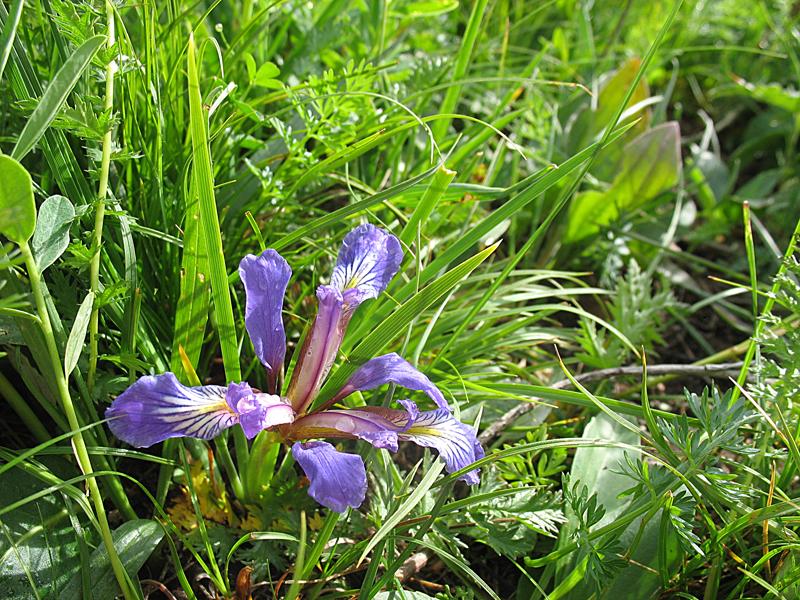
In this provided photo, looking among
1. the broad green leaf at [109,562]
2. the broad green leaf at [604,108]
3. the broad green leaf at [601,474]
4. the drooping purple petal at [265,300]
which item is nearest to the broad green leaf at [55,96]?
the drooping purple petal at [265,300]

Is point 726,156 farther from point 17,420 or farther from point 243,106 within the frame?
point 17,420

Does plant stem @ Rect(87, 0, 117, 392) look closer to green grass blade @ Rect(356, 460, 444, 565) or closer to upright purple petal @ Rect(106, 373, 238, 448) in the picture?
upright purple petal @ Rect(106, 373, 238, 448)

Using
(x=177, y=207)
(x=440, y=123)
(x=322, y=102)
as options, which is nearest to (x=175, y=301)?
(x=177, y=207)

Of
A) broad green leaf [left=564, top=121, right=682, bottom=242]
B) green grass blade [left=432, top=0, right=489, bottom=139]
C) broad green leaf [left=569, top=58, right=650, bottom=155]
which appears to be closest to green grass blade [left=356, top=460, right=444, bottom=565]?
green grass blade [left=432, top=0, right=489, bottom=139]

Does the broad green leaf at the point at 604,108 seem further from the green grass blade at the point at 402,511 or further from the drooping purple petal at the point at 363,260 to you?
the green grass blade at the point at 402,511

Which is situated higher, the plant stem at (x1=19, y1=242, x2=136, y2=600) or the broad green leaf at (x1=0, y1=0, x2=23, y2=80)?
the broad green leaf at (x1=0, y1=0, x2=23, y2=80)

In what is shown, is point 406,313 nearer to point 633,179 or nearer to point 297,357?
point 297,357

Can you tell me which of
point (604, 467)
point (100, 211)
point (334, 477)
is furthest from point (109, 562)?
point (604, 467)
